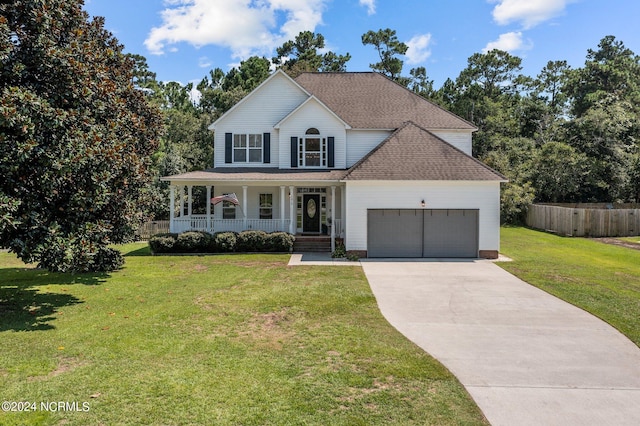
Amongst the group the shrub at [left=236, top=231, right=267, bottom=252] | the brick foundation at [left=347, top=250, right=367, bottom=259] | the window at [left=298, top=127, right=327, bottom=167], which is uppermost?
the window at [left=298, top=127, right=327, bottom=167]

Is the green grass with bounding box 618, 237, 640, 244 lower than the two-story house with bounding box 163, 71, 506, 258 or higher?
lower

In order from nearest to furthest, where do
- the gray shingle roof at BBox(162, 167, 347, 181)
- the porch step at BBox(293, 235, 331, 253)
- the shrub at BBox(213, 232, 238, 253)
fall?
the shrub at BBox(213, 232, 238, 253) → the gray shingle roof at BBox(162, 167, 347, 181) → the porch step at BBox(293, 235, 331, 253)

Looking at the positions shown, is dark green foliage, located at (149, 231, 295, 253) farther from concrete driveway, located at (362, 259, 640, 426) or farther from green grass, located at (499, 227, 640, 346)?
green grass, located at (499, 227, 640, 346)

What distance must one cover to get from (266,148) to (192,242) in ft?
21.9

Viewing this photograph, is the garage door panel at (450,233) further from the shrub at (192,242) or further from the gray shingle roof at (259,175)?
the shrub at (192,242)

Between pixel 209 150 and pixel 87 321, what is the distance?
30.4 m

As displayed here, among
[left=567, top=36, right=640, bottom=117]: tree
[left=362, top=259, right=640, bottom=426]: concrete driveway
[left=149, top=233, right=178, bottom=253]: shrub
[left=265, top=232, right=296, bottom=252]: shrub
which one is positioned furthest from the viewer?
[left=567, top=36, right=640, bottom=117]: tree

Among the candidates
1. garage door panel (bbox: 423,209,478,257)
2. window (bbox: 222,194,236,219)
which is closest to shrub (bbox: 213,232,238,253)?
window (bbox: 222,194,236,219)

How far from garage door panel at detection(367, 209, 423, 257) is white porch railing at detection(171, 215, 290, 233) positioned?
14.7ft

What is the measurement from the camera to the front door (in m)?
20.7

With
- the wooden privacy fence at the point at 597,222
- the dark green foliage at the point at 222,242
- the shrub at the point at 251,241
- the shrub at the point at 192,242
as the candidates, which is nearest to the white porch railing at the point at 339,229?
the dark green foliage at the point at 222,242

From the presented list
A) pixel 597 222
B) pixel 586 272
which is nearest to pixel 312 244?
pixel 586 272

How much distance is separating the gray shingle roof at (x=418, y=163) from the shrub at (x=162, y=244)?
8452 mm

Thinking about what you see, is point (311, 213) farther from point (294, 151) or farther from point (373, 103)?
point (373, 103)
